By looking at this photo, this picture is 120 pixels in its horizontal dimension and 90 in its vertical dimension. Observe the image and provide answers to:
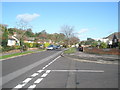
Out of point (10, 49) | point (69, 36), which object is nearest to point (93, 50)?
point (69, 36)

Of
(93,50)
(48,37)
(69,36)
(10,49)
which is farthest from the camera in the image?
(48,37)

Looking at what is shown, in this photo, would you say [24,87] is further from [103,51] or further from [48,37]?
[48,37]

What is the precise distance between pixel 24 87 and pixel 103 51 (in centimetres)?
2011

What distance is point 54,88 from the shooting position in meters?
5.95

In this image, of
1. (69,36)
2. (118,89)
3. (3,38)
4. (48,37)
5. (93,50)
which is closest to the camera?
(118,89)

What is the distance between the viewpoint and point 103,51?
24531 mm

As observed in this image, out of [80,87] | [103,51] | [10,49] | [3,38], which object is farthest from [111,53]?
[3,38]

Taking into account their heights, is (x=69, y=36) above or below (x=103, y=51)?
above

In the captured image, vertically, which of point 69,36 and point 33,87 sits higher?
point 69,36

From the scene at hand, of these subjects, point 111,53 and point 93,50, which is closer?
point 111,53

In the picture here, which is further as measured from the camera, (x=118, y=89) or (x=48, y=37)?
(x=48, y=37)

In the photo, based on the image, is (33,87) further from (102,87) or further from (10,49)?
(10,49)

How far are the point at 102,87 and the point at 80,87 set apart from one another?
0.85m

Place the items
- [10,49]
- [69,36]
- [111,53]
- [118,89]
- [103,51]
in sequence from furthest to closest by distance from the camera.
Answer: [69,36]
[10,49]
[103,51]
[111,53]
[118,89]
